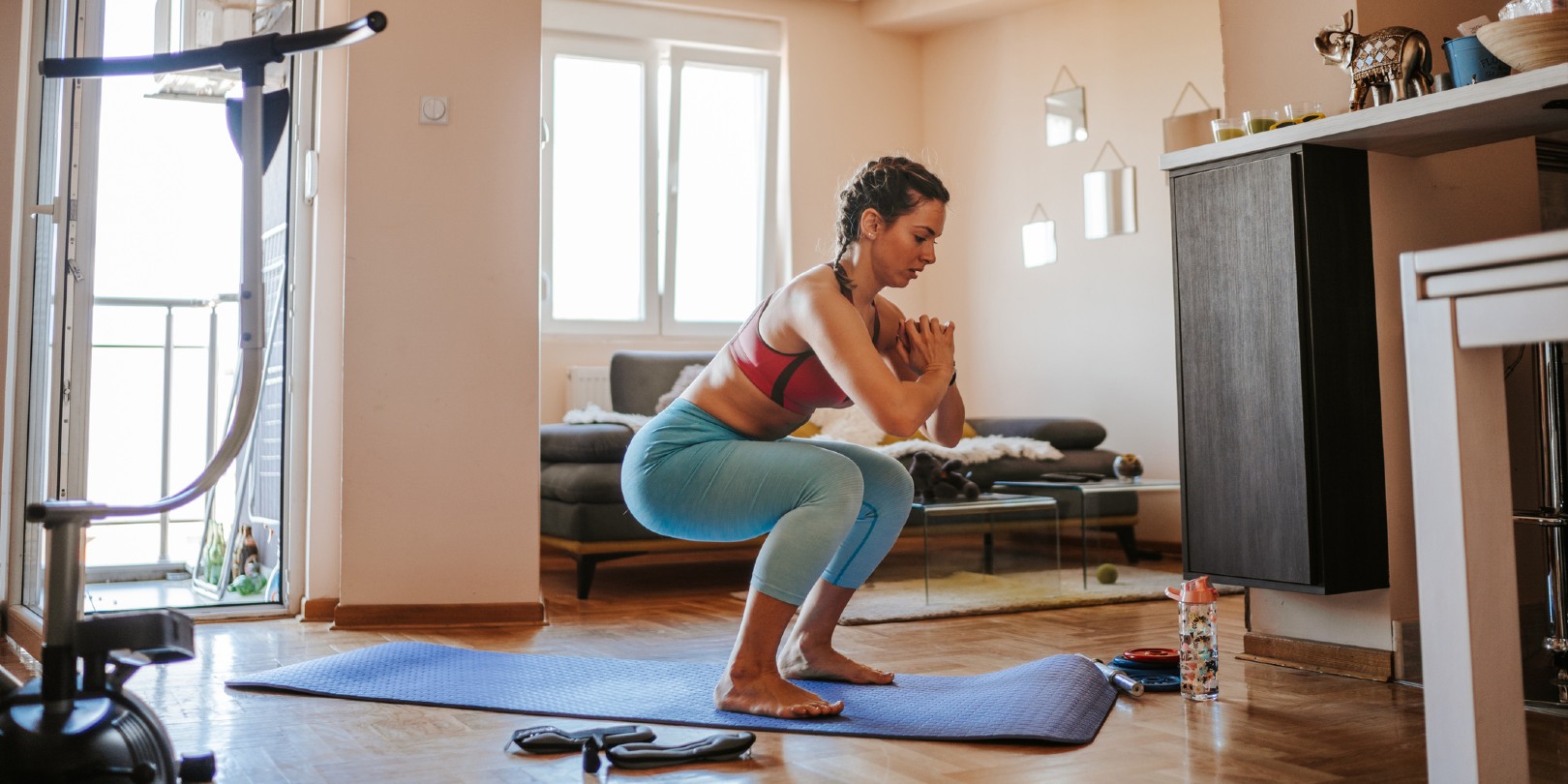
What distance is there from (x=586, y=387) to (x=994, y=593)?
2.36m

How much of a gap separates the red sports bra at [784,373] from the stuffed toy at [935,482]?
1.69m

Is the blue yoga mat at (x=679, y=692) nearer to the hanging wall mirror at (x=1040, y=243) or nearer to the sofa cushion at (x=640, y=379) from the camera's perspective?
the sofa cushion at (x=640, y=379)

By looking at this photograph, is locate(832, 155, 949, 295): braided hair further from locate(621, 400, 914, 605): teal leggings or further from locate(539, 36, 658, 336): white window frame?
locate(539, 36, 658, 336): white window frame

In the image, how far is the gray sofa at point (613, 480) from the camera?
4.07 m

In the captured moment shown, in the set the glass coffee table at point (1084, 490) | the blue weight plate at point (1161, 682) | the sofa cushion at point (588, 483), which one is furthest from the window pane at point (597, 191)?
the blue weight plate at point (1161, 682)

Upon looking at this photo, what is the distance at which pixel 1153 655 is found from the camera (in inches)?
101

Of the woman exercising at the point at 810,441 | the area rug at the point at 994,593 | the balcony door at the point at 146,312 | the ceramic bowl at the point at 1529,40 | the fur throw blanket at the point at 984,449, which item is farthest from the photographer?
the fur throw blanket at the point at 984,449

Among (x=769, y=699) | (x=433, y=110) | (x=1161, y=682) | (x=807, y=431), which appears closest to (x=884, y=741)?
(x=769, y=699)

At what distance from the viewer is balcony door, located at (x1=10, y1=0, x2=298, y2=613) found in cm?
322

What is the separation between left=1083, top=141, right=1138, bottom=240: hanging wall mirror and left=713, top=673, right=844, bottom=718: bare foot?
145 inches

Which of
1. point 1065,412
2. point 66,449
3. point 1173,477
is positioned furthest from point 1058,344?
point 66,449

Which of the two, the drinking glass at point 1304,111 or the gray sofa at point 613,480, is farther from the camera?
the gray sofa at point 613,480

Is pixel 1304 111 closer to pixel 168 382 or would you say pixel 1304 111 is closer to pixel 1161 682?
pixel 1161 682

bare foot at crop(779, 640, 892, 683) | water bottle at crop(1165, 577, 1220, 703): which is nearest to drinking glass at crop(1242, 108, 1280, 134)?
water bottle at crop(1165, 577, 1220, 703)
